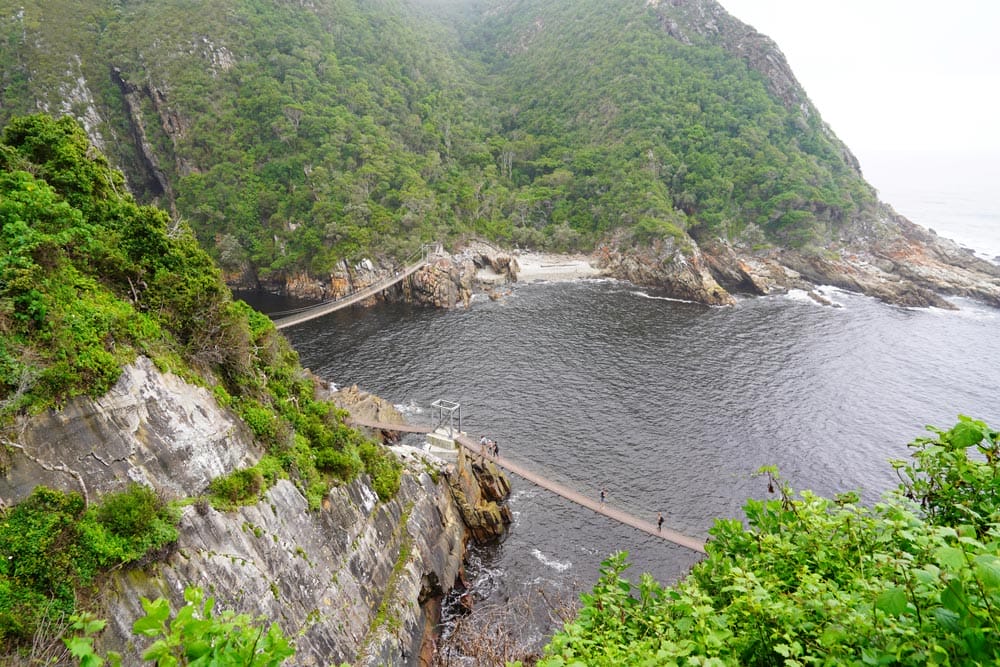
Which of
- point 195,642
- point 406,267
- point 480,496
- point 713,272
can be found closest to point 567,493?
point 480,496

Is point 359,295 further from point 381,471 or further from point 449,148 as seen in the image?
point 449,148

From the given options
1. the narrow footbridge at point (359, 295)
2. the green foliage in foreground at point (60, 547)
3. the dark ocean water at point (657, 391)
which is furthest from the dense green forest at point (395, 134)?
the green foliage in foreground at point (60, 547)

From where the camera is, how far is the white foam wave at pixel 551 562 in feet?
76.2

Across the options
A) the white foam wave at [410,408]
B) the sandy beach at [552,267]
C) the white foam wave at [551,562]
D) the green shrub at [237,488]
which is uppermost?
the sandy beach at [552,267]

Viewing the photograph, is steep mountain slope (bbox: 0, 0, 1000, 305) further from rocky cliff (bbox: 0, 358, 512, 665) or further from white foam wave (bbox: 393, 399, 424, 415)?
rocky cliff (bbox: 0, 358, 512, 665)

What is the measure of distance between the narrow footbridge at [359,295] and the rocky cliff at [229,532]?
1189 inches

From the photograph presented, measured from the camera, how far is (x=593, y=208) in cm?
7600

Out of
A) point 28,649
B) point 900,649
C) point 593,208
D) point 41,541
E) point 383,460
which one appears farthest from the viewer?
point 593,208

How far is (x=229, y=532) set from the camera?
1200 centimetres

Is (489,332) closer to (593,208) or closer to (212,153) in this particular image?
(593,208)

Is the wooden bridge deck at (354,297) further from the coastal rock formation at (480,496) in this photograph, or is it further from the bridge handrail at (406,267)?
the coastal rock formation at (480,496)

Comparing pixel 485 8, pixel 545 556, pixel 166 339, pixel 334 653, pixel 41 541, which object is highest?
pixel 485 8

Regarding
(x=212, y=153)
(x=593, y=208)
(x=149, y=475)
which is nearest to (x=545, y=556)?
(x=149, y=475)

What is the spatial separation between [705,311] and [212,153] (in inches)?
2823
